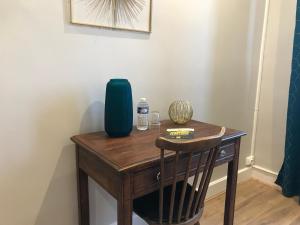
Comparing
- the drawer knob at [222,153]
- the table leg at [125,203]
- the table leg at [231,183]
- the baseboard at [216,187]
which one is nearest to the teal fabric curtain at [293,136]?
the baseboard at [216,187]

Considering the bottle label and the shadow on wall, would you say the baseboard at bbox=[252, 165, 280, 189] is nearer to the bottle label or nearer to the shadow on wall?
the bottle label

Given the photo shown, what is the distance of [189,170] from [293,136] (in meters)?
1.47

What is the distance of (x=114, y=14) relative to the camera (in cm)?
154

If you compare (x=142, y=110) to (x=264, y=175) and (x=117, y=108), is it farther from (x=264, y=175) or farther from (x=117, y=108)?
(x=264, y=175)

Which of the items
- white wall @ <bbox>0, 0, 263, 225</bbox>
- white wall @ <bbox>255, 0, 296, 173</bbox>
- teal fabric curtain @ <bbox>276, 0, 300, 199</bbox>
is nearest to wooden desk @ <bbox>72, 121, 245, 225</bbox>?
white wall @ <bbox>0, 0, 263, 225</bbox>

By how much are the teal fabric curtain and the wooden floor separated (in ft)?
0.46

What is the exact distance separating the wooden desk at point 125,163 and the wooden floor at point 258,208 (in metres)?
0.47

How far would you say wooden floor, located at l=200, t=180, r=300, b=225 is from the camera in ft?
6.76

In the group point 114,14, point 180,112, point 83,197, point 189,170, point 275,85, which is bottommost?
point 83,197

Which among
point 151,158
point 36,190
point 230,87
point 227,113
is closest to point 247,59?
point 230,87

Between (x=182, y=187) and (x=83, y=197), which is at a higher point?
(x=182, y=187)

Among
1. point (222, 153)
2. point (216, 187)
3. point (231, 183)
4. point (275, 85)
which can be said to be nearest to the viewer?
point (222, 153)

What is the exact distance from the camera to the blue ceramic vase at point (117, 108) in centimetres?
140

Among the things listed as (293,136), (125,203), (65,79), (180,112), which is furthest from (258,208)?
(65,79)
